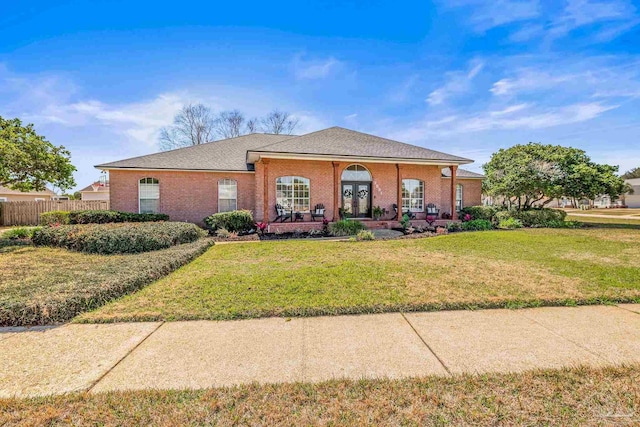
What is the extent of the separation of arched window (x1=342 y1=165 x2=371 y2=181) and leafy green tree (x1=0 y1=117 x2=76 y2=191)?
11.9 metres

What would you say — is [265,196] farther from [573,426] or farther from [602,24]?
[602,24]

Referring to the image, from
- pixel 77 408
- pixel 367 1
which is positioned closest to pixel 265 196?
pixel 367 1

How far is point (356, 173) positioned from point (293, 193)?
366cm

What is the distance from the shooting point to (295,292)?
16.6ft

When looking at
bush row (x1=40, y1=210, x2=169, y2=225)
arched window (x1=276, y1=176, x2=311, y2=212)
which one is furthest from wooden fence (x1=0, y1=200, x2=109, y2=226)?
arched window (x1=276, y1=176, x2=311, y2=212)

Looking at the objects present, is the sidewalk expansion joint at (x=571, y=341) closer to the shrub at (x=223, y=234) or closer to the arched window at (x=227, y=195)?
the shrub at (x=223, y=234)

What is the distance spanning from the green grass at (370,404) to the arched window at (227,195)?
14.1 m

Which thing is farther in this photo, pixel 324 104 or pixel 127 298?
pixel 324 104

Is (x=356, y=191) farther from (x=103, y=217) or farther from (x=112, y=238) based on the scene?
(x=103, y=217)

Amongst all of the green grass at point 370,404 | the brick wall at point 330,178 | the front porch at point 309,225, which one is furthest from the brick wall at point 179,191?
the green grass at point 370,404

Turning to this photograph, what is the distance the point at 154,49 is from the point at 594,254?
16.5m

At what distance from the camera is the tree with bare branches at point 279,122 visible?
110 feet

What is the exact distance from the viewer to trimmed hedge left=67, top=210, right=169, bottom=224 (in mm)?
13188

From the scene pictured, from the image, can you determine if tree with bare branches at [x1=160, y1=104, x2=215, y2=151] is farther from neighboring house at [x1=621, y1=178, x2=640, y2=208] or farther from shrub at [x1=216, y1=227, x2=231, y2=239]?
neighboring house at [x1=621, y1=178, x2=640, y2=208]
